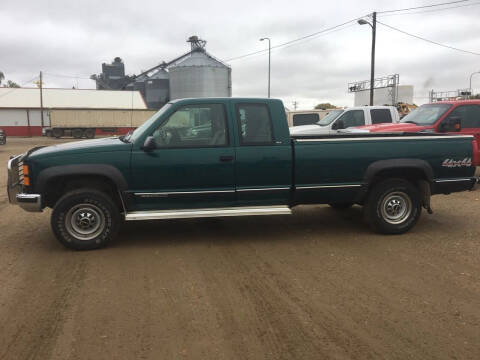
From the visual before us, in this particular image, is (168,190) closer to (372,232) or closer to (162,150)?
(162,150)

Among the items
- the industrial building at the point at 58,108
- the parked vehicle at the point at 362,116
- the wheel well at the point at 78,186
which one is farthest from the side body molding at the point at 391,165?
the industrial building at the point at 58,108

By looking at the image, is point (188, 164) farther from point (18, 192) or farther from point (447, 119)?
point (447, 119)

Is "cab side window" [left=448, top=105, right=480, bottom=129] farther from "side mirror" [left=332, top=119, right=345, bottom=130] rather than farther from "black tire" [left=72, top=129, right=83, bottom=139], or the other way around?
"black tire" [left=72, top=129, right=83, bottom=139]

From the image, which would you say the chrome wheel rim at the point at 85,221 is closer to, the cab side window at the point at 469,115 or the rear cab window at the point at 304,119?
the cab side window at the point at 469,115

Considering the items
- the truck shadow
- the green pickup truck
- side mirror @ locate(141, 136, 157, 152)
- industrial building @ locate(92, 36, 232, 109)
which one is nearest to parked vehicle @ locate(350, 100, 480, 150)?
the truck shadow

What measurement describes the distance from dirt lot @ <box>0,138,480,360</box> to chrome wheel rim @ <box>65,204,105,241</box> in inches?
9.9

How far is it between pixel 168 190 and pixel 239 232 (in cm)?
144

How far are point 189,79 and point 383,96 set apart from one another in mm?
27026

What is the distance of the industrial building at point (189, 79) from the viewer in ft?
188

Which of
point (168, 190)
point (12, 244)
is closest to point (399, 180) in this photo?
point (168, 190)

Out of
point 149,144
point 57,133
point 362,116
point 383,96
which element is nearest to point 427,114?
point 362,116

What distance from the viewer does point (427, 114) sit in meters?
10.5

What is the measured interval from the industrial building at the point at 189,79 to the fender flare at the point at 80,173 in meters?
50.2

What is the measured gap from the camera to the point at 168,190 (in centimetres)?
550
